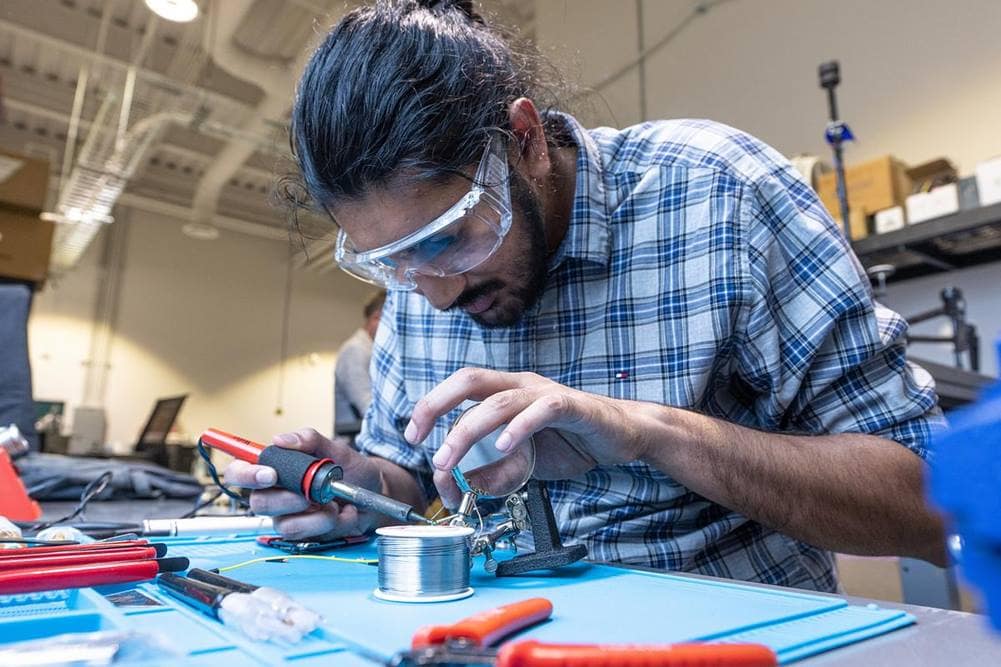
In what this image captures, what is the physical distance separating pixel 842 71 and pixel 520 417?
3.21 m

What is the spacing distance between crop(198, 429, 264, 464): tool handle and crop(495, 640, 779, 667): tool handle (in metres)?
0.62

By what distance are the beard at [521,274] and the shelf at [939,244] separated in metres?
1.92

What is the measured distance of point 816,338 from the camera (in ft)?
2.69

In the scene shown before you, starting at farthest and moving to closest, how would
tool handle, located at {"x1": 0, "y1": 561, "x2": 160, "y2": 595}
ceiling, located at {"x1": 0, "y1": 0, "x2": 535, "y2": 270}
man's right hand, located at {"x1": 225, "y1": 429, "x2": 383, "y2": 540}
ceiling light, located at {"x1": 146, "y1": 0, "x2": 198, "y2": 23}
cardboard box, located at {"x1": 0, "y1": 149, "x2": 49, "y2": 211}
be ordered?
ceiling, located at {"x1": 0, "y1": 0, "x2": 535, "y2": 270} → ceiling light, located at {"x1": 146, "y1": 0, "x2": 198, "y2": 23} → cardboard box, located at {"x1": 0, "y1": 149, "x2": 49, "y2": 211} → man's right hand, located at {"x1": 225, "y1": 429, "x2": 383, "y2": 540} → tool handle, located at {"x1": 0, "y1": 561, "x2": 160, "y2": 595}

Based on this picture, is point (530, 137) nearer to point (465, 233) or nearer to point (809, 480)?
point (465, 233)

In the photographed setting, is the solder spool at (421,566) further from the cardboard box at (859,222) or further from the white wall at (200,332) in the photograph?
the white wall at (200,332)

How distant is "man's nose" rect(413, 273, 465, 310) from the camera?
0.90 metres

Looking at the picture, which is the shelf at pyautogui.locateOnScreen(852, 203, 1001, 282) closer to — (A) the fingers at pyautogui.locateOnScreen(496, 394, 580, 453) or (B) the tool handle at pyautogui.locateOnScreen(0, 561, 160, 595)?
(A) the fingers at pyautogui.locateOnScreen(496, 394, 580, 453)

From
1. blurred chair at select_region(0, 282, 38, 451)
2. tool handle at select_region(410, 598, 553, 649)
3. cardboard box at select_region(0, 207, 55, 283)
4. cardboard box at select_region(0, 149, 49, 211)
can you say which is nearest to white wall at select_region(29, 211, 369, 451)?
cardboard box at select_region(0, 207, 55, 283)

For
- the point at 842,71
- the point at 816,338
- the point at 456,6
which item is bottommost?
the point at 816,338

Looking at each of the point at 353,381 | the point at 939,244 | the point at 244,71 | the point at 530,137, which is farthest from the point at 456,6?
the point at 244,71

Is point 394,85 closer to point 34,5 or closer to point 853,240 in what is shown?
point 853,240

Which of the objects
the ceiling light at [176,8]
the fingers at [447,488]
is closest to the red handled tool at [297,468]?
the fingers at [447,488]

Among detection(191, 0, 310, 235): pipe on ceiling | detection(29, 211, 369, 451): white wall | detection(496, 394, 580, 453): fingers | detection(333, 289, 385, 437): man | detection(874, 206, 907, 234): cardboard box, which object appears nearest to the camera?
detection(496, 394, 580, 453): fingers
